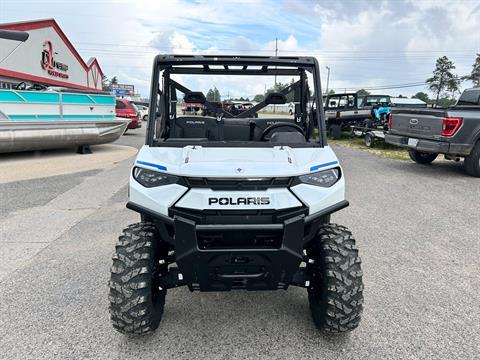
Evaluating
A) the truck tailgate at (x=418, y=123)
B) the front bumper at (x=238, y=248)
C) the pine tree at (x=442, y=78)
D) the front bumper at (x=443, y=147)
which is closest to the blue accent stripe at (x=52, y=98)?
the truck tailgate at (x=418, y=123)

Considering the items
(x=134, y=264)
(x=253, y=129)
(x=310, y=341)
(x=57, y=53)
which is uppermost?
(x=57, y=53)

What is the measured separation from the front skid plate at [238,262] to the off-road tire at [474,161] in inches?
310

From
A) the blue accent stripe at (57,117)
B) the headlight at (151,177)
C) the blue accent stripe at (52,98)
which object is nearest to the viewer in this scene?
the headlight at (151,177)

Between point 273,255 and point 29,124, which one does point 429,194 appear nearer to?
point 273,255

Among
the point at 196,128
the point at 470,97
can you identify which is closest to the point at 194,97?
the point at 196,128

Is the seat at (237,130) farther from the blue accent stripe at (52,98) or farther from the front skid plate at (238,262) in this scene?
the blue accent stripe at (52,98)

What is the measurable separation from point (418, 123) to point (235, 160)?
7.77m

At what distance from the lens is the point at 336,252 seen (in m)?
2.61

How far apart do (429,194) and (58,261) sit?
6.49 metres

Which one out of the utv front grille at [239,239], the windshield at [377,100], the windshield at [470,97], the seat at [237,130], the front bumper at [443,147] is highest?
the windshield at [377,100]

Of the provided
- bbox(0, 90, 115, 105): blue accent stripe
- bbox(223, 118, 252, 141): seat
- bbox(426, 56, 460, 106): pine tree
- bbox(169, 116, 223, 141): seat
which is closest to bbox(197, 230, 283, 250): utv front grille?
bbox(169, 116, 223, 141): seat

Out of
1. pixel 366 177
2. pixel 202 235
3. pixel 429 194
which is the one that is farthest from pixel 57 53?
pixel 202 235

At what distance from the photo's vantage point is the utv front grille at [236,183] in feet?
7.84

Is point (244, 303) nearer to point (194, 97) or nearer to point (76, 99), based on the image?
point (194, 97)
